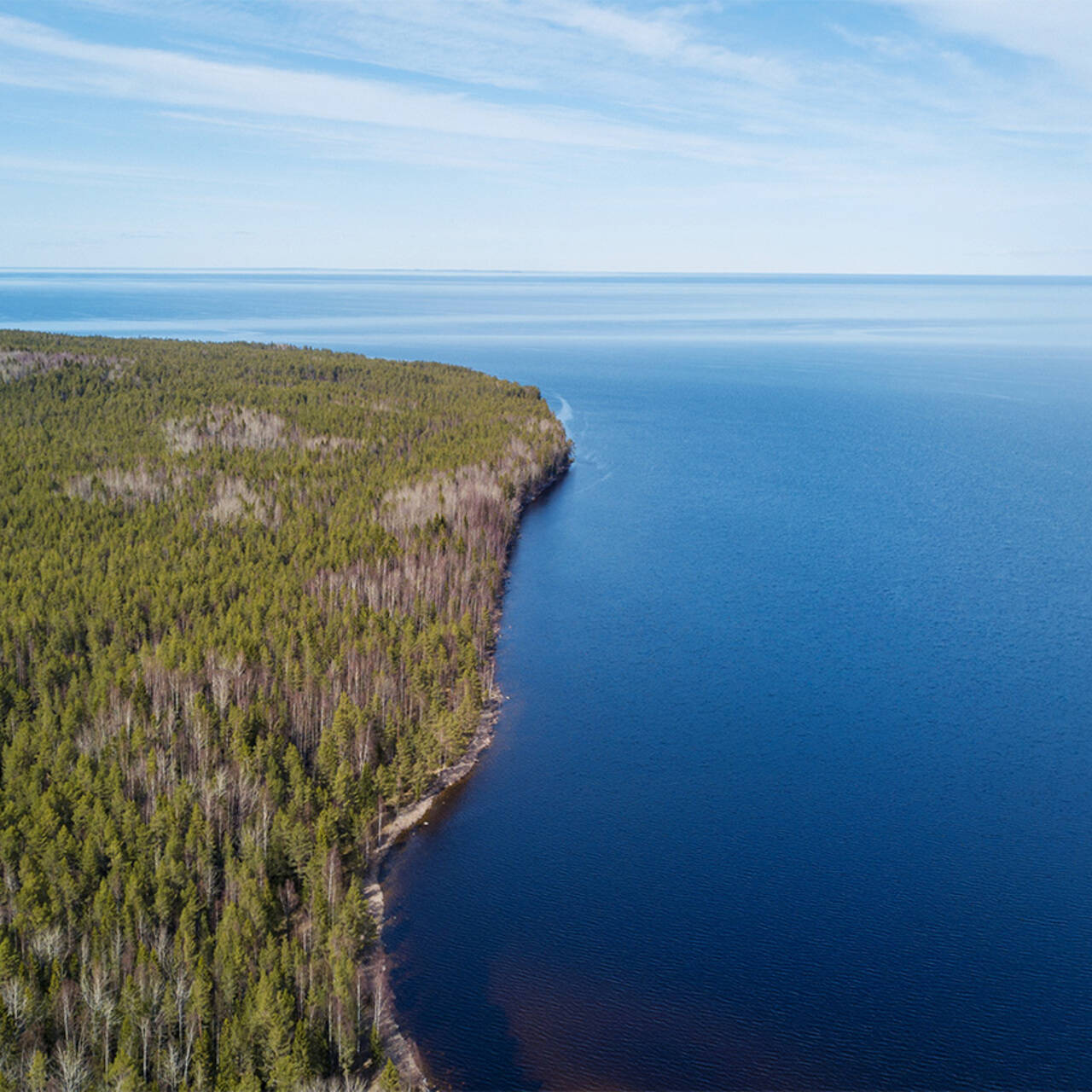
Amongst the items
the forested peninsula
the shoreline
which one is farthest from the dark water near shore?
the forested peninsula

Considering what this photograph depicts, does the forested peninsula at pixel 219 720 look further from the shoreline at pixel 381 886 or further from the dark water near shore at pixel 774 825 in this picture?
the dark water near shore at pixel 774 825

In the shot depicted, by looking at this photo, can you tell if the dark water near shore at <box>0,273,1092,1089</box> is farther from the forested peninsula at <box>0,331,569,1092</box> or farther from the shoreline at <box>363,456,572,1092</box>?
the forested peninsula at <box>0,331,569,1092</box>

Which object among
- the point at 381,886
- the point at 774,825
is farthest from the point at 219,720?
the point at 774,825

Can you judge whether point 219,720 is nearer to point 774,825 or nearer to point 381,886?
point 381,886

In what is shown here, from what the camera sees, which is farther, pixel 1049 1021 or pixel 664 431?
pixel 664 431

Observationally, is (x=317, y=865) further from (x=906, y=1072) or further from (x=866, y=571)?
(x=866, y=571)

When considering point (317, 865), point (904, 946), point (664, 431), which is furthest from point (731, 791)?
point (664, 431)
